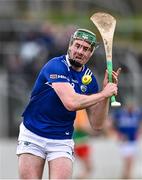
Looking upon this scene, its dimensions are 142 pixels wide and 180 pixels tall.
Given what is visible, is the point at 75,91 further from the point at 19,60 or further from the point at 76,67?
the point at 19,60

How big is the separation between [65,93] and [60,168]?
74 centimetres

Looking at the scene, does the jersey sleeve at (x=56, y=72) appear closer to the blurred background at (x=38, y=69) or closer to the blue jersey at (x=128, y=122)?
the blurred background at (x=38, y=69)

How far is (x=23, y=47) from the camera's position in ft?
58.8

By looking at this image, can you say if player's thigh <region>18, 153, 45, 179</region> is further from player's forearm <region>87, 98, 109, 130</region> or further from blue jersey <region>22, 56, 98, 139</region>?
Answer: player's forearm <region>87, 98, 109, 130</region>

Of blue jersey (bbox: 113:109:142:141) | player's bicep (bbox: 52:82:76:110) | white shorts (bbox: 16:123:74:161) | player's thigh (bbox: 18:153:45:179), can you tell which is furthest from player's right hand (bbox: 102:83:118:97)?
blue jersey (bbox: 113:109:142:141)

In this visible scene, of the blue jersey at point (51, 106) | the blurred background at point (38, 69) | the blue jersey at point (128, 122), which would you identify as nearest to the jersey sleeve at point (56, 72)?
the blue jersey at point (51, 106)

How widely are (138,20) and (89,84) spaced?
15.8 meters

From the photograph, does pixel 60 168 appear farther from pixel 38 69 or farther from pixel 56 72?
pixel 38 69

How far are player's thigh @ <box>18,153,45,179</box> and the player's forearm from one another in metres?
0.74

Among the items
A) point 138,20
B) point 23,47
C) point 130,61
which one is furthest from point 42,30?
point 138,20

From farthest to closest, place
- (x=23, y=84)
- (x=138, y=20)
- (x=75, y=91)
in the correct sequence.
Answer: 1. (x=138, y=20)
2. (x=23, y=84)
3. (x=75, y=91)

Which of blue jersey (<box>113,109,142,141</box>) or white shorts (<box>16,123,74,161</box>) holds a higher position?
white shorts (<box>16,123,74,161</box>)

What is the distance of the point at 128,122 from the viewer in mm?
16500

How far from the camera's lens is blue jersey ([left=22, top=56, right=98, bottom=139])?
8.42 metres
